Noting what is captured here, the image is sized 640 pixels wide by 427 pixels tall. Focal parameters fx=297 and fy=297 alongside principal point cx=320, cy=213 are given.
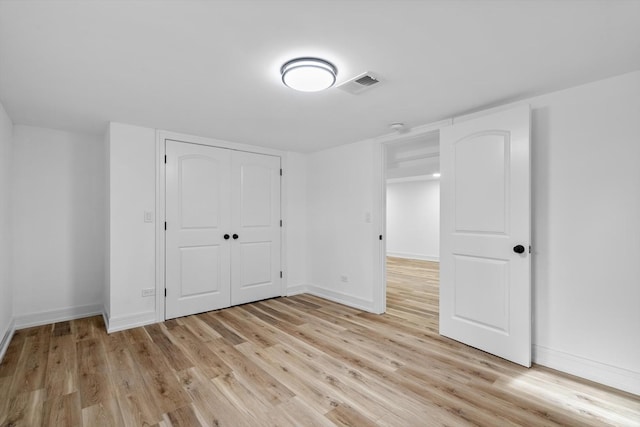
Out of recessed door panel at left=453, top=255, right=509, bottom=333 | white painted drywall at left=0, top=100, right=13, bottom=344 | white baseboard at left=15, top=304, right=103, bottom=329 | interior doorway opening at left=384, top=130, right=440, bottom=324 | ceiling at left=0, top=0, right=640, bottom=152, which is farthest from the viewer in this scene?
interior doorway opening at left=384, top=130, right=440, bottom=324

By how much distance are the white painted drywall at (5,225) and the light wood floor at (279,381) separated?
31cm

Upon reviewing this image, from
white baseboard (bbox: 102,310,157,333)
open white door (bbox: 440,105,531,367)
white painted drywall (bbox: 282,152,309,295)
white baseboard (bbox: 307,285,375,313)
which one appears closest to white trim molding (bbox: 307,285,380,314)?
white baseboard (bbox: 307,285,375,313)

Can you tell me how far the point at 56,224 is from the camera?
11.7 feet

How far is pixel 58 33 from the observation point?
163cm

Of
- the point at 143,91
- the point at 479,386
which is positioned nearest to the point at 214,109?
the point at 143,91

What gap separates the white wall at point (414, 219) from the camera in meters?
8.41

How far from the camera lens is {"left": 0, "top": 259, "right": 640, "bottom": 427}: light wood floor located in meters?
1.84

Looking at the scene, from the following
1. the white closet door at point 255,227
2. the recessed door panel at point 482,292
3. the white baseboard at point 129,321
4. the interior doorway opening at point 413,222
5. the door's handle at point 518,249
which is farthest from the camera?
the interior doorway opening at point 413,222

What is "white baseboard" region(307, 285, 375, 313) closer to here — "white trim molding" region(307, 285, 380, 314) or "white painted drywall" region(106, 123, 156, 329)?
"white trim molding" region(307, 285, 380, 314)

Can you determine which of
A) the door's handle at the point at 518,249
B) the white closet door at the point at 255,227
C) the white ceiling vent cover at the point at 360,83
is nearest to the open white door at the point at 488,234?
the door's handle at the point at 518,249

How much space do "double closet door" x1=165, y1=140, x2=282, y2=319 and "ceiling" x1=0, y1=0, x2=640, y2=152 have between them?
101 centimetres

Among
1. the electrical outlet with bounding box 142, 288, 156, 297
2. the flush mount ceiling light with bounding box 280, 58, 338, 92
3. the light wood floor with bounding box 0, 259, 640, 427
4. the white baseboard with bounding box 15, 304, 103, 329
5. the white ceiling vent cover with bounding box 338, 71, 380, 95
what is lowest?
the light wood floor with bounding box 0, 259, 640, 427

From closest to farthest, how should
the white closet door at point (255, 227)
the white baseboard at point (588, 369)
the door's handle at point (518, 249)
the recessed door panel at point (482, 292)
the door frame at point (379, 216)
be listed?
1. the white baseboard at point (588, 369)
2. the door's handle at point (518, 249)
3. the recessed door panel at point (482, 292)
4. the door frame at point (379, 216)
5. the white closet door at point (255, 227)

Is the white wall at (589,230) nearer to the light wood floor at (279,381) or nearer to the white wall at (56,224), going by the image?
the light wood floor at (279,381)
